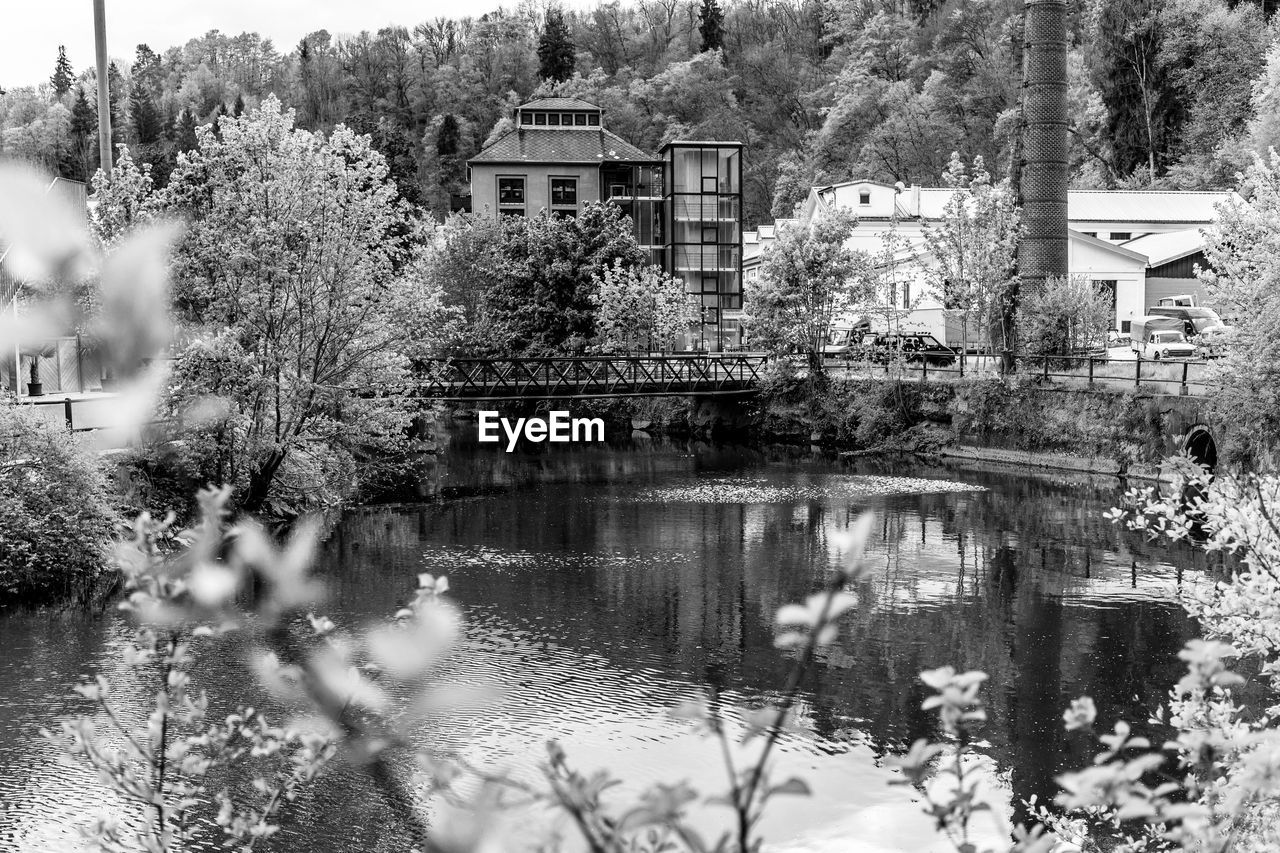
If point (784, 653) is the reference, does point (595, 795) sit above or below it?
above

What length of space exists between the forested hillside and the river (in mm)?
23988

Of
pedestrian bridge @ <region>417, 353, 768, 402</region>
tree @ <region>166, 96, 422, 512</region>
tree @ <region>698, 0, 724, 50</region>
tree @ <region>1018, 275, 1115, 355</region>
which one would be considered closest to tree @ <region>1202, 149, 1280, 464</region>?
tree @ <region>1018, 275, 1115, 355</region>

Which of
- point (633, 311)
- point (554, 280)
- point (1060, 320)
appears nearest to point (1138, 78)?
point (1060, 320)

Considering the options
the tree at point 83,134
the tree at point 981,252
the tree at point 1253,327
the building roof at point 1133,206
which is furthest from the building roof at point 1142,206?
the tree at point 83,134

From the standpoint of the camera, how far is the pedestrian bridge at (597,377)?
44531 mm

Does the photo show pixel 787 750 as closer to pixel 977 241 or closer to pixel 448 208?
pixel 977 241

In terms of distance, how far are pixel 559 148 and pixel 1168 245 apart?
1268 inches

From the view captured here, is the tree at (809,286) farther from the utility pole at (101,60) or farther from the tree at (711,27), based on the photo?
the tree at (711,27)

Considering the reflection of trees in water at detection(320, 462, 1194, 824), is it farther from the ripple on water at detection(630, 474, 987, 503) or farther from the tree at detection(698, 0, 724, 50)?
the tree at detection(698, 0, 724, 50)

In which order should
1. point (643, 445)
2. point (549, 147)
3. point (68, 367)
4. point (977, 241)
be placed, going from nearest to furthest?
point (68, 367)
point (977, 241)
point (643, 445)
point (549, 147)

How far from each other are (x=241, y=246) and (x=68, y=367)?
34.3 feet

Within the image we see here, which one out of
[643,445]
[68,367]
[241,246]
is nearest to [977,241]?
[643,445]

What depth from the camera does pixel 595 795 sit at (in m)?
3.36

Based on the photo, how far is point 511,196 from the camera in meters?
70.1
